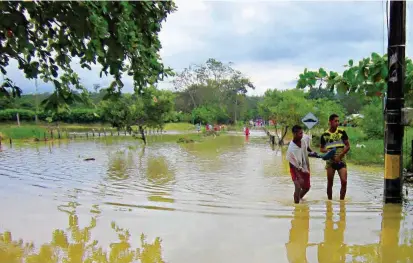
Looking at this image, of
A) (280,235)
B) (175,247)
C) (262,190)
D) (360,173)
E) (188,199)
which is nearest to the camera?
(175,247)

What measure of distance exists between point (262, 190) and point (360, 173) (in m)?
4.70

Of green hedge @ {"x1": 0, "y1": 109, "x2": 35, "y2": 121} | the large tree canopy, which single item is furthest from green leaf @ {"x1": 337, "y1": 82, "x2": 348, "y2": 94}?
green hedge @ {"x1": 0, "y1": 109, "x2": 35, "y2": 121}

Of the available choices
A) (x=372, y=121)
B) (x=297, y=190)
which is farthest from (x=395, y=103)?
(x=372, y=121)

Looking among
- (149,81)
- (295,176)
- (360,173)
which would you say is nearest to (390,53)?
(295,176)

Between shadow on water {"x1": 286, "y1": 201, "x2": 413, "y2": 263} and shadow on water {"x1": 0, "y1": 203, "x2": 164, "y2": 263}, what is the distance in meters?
1.74

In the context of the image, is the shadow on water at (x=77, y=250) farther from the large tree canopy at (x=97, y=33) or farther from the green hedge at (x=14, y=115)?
the green hedge at (x=14, y=115)

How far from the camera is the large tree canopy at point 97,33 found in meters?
3.69

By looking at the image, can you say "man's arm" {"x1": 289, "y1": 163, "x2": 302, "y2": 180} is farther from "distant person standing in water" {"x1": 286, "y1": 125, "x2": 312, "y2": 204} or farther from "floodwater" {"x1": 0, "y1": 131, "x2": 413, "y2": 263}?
"floodwater" {"x1": 0, "y1": 131, "x2": 413, "y2": 263}

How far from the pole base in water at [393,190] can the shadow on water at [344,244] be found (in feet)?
2.04

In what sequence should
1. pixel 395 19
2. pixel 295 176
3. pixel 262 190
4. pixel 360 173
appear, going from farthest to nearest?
pixel 360 173, pixel 262 190, pixel 295 176, pixel 395 19

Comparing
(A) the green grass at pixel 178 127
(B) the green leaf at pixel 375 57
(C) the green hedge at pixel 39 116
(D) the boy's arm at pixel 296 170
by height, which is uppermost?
(B) the green leaf at pixel 375 57

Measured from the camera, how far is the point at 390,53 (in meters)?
6.71

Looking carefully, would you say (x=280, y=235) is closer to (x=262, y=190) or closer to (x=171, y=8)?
(x=171, y=8)

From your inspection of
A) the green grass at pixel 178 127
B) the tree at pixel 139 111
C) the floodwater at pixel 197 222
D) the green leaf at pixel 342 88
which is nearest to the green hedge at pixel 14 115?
the green grass at pixel 178 127
